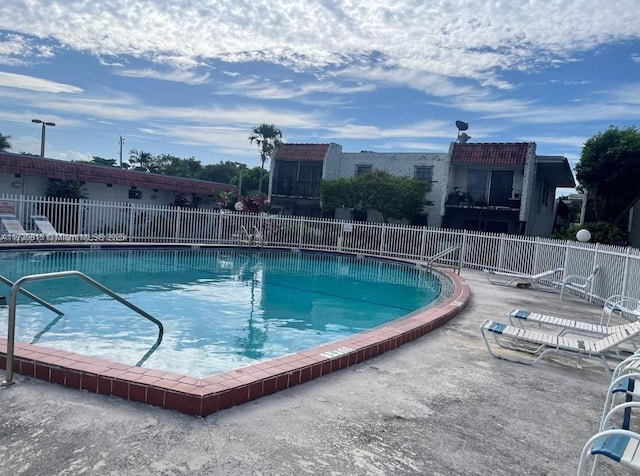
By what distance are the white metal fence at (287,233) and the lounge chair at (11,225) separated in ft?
2.01

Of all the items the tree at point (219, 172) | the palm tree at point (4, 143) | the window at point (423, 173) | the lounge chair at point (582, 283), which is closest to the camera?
the lounge chair at point (582, 283)

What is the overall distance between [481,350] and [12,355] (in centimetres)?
507

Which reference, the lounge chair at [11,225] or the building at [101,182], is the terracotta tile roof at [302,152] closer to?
the building at [101,182]

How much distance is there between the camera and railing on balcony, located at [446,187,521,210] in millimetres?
23531

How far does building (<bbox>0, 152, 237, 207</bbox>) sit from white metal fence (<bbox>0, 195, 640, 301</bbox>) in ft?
3.90

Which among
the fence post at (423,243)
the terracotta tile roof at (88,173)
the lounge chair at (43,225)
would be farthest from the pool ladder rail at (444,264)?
the terracotta tile roof at (88,173)

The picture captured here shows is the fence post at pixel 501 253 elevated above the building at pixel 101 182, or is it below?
below

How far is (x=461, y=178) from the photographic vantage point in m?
25.5

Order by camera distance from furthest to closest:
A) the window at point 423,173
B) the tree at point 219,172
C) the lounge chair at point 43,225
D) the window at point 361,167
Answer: the tree at point 219,172 → the window at point 361,167 → the window at point 423,173 → the lounge chair at point 43,225

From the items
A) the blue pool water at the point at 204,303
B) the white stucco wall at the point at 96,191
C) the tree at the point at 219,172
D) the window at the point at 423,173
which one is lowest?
the blue pool water at the point at 204,303

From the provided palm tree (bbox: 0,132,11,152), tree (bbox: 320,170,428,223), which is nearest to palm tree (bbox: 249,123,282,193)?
tree (bbox: 320,170,428,223)

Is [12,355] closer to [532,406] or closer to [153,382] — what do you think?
[153,382]

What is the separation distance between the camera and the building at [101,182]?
65.3 feet

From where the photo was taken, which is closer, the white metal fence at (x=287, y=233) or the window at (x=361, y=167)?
the white metal fence at (x=287, y=233)
